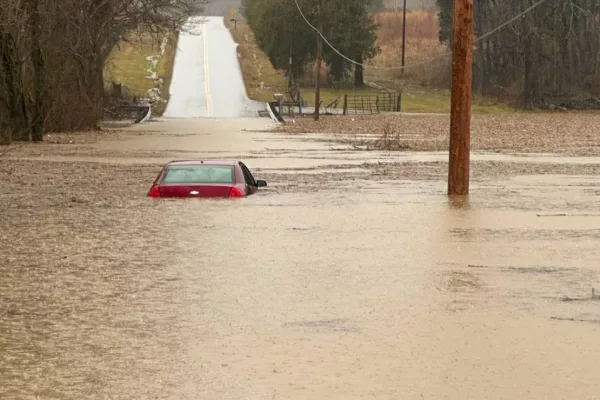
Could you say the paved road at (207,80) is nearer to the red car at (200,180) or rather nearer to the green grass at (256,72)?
the green grass at (256,72)

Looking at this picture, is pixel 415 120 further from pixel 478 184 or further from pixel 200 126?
pixel 478 184

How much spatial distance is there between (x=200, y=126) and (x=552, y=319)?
5300cm

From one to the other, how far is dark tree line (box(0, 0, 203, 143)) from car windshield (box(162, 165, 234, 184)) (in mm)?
15534

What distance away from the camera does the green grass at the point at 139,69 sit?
95062mm

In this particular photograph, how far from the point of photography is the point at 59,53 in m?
54.5

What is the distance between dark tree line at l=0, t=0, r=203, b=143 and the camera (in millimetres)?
45562

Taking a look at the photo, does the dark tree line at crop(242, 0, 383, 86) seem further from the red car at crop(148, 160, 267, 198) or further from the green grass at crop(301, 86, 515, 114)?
the red car at crop(148, 160, 267, 198)

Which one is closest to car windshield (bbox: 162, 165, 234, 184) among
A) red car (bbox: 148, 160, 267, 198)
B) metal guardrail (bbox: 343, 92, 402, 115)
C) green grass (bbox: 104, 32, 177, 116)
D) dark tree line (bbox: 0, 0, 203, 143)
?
red car (bbox: 148, 160, 267, 198)

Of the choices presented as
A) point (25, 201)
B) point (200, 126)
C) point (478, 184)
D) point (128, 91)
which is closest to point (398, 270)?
point (25, 201)

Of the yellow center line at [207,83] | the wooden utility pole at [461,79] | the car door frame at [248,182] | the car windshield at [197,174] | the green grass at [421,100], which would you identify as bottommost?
the green grass at [421,100]

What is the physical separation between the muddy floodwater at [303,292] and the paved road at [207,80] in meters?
50.8

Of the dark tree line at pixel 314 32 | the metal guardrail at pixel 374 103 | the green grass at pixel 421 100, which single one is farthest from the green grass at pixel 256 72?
the metal guardrail at pixel 374 103

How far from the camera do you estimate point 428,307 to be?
539 inches

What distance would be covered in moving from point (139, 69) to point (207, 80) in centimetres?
1234
